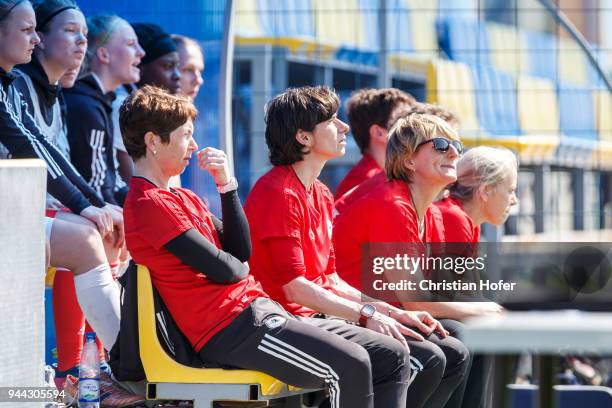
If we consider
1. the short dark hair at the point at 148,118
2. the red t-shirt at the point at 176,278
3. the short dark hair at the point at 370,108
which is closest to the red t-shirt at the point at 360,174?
the short dark hair at the point at 370,108

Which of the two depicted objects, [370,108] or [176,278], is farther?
[370,108]

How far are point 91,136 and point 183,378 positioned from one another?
1.38 metres

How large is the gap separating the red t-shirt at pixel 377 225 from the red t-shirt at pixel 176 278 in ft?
2.41

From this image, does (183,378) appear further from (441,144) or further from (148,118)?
(441,144)

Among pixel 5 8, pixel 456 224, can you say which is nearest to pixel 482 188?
pixel 456 224

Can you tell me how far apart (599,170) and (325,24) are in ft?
6.60

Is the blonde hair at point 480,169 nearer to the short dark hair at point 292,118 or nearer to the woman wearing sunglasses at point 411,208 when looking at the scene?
the woman wearing sunglasses at point 411,208

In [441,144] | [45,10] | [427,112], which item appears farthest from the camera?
[427,112]

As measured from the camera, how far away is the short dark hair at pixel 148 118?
3.52 meters

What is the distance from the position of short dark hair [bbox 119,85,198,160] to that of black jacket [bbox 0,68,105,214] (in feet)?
1.59

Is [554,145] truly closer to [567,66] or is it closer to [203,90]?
[567,66]

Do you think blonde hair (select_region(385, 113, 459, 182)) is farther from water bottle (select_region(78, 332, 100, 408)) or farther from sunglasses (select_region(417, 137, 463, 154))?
water bottle (select_region(78, 332, 100, 408))

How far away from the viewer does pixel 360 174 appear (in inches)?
211

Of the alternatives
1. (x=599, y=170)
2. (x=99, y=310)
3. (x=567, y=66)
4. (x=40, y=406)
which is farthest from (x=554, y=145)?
(x=40, y=406)
